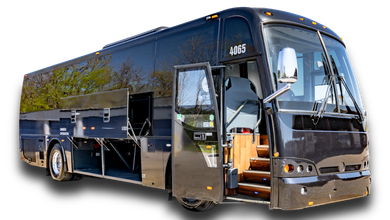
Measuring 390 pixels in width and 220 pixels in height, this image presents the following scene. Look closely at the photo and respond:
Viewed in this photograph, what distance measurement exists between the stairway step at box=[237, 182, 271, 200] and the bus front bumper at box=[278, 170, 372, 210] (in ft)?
1.16

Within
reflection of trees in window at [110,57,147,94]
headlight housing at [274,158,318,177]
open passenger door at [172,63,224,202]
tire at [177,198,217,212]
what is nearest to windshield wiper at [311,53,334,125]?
headlight housing at [274,158,318,177]

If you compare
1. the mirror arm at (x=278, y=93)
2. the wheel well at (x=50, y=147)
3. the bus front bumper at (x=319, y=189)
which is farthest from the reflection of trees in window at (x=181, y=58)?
the wheel well at (x=50, y=147)

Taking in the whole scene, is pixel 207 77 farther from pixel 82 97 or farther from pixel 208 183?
pixel 82 97

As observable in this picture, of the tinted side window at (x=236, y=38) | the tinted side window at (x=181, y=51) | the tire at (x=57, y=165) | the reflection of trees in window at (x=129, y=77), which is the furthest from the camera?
the tire at (x=57, y=165)

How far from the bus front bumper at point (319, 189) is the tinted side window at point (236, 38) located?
212cm

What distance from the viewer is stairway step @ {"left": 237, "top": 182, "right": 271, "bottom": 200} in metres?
5.95

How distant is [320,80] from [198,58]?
2.13 meters

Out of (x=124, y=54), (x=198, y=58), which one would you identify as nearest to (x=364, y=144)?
(x=198, y=58)

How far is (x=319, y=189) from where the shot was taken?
19.1 ft

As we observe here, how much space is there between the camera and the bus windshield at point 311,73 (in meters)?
5.99

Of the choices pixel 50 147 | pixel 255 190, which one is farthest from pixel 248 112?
pixel 50 147

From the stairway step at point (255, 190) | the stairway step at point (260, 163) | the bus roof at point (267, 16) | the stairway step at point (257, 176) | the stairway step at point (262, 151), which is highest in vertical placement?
the bus roof at point (267, 16)

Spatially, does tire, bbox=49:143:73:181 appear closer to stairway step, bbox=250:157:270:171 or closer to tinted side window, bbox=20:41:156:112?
tinted side window, bbox=20:41:156:112

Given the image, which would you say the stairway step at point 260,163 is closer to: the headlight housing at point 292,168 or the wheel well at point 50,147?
the headlight housing at point 292,168
